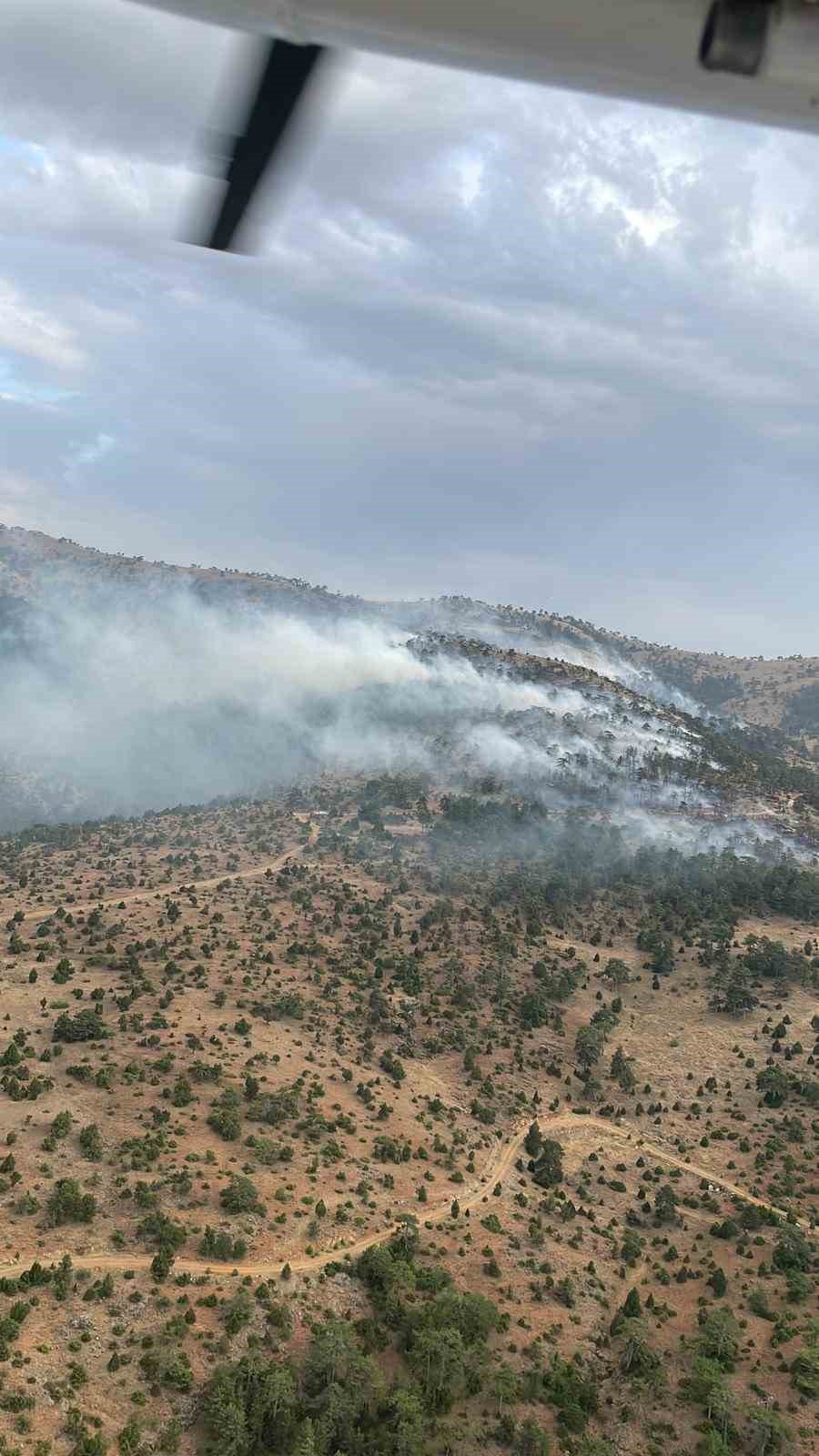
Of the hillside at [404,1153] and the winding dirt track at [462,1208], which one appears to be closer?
the hillside at [404,1153]

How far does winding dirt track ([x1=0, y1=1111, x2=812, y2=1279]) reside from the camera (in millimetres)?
39969

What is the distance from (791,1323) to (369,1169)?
1058 inches

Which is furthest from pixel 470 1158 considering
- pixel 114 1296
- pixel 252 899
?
pixel 252 899

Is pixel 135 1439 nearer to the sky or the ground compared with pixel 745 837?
nearer to the ground

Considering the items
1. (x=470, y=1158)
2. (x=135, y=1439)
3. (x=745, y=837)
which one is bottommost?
(x=470, y=1158)

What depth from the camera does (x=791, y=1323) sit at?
149 feet

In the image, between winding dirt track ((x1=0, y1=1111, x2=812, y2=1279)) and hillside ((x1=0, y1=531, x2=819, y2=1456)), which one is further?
winding dirt track ((x1=0, y1=1111, x2=812, y2=1279))

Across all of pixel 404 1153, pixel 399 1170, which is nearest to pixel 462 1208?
pixel 399 1170

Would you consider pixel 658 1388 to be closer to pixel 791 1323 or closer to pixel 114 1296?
pixel 791 1323

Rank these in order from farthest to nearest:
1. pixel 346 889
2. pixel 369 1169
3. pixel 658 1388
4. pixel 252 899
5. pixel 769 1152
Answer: pixel 346 889 < pixel 252 899 < pixel 769 1152 < pixel 369 1169 < pixel 658 1388

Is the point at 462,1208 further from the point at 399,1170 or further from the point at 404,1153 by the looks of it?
the point at 404,1153

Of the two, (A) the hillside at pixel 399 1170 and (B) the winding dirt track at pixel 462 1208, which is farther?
(B) the winding dirt track at pixel 462 1208

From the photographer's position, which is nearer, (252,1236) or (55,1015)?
(252,1236)

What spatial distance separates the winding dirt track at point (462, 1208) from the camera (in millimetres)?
39969
